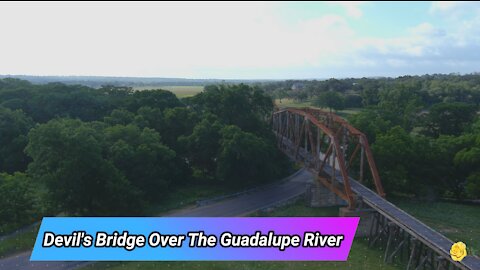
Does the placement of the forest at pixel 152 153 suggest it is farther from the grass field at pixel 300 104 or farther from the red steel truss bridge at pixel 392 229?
the grass field at pixel 300 104

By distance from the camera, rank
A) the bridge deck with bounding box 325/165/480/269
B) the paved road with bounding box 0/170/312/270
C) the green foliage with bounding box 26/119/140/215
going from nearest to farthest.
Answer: the bridge deck with bounding box 325/165/480/269
the paved road with bounding box 0/170/312/270
the green foliage with bounding box 26/119/140/215

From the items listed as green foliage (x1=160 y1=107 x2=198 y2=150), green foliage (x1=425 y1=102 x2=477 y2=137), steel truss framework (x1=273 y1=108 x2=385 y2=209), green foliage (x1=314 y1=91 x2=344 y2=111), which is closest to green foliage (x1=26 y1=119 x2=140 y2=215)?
green foliage (x1=160 y1=107 x2=198 y2=150)

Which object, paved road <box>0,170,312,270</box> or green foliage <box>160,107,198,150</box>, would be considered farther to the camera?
green foliage <box>160,107,198,150</box>

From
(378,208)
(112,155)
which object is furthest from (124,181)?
(378,208)

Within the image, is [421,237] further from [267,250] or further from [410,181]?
[410,181]

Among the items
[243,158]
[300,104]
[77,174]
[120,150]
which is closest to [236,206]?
[243,158]

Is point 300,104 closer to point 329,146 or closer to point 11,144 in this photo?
point 329,146

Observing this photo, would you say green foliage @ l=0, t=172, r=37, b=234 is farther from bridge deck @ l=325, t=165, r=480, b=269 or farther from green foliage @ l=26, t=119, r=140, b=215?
bridge deck @ l=325, t=165, r=480, b=269

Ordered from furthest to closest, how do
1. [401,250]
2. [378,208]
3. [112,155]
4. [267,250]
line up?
[112,155]
[378,208]
[401,250]
[267,250]
